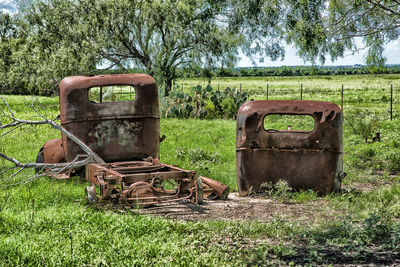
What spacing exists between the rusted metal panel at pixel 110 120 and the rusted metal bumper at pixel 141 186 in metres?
0.75

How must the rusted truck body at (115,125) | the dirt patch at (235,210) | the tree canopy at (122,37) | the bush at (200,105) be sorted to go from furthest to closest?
the tree canopy at (122,37), the bush at (200,105), the rusted truck body at (115,125), the dirt patch at (235,210)

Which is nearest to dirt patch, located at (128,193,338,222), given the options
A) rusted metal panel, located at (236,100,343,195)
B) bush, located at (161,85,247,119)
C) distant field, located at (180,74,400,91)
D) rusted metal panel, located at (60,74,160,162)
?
rusted metal panel, located at (236,100,343,195)

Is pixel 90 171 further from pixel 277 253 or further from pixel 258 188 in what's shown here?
pixel 277 253

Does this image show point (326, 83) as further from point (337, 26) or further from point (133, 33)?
point (337, 26)

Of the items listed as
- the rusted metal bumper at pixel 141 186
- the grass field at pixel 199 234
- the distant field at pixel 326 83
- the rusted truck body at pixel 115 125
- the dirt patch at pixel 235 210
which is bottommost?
the dirt patch at pixel 235 210

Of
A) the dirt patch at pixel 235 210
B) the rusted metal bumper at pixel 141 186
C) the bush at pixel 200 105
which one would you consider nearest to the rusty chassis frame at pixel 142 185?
the rusted metal bumper at pixel 141 186

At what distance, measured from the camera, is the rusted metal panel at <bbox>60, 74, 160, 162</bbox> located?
8758 millimetres

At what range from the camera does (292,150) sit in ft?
26.3

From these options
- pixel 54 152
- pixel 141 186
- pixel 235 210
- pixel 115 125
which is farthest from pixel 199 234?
pixel 54 152

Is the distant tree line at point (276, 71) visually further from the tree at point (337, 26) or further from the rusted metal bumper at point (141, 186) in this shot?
the rusted metal bumper at point (141, 186)

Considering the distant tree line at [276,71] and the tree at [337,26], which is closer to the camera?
the tree at [337,26]

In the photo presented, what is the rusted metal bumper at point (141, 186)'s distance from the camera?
6.96m

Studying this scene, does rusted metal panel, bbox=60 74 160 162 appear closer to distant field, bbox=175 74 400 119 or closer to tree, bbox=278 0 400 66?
tree, bbox=278 0 400 66

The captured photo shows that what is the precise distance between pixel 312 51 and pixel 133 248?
8.04 metres
